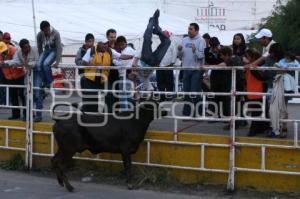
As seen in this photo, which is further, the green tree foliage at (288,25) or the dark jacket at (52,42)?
the green tree foliage at (288,25)

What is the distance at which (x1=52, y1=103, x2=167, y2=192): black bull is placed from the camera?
8305mm

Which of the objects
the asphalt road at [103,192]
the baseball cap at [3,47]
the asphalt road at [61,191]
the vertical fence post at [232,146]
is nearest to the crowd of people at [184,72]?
the vertical fence post at [232,146]

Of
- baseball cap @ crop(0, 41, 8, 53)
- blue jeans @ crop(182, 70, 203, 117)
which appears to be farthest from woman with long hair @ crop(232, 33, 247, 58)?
baseball cap @ crop(0, 41, 8, 53)

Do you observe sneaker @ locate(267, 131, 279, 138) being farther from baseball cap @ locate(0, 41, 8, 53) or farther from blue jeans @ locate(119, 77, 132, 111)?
baseball cap @ locate(0, 41, 8, 53)

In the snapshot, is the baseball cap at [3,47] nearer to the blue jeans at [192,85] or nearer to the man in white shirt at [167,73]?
the man in white shirt at [167,73]

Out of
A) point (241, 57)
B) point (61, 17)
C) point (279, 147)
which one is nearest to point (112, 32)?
point (241, 57)

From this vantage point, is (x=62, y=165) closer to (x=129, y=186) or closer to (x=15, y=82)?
(x=129, y=186)

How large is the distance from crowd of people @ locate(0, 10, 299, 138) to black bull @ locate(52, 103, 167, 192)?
1.54ft

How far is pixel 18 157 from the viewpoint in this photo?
32.0 ft

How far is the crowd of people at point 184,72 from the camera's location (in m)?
8.27

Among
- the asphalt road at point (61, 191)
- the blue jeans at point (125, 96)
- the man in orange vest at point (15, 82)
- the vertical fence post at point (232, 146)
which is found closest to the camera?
the vertical fence post at point (232, 146)

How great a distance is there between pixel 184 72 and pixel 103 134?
6.55 feet

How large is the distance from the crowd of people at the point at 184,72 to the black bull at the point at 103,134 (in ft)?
1.54

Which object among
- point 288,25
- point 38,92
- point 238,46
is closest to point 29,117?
point 38,92
